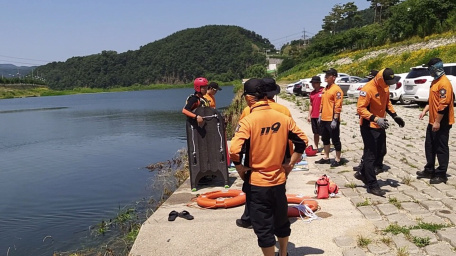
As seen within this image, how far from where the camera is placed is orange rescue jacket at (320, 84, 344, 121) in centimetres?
832

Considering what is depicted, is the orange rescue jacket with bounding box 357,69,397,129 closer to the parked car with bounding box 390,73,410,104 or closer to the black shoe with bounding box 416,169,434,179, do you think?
the black shoe with bounding box 416,169,434,179

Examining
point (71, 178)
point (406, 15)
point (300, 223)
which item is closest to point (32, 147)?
point (71, 178)

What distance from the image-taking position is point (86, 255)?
6.38m

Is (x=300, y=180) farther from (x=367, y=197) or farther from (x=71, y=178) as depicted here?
(x=71, y=178)

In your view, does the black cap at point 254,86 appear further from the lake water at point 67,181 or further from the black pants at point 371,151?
the lake water at point 67,181

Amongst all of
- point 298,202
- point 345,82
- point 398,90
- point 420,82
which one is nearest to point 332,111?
point 298,202

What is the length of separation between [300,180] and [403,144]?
400cm

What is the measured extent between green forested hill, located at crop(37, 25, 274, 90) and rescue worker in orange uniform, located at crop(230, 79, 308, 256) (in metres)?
160

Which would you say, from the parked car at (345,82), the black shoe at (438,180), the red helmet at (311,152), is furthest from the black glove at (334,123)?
the parked car at (345,82)

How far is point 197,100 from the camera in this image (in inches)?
294

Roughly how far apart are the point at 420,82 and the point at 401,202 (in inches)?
492

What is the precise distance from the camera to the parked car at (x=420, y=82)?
16.4 m

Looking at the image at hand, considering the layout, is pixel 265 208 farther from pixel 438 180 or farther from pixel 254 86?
pixel 438 180

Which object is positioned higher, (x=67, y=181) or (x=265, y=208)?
(x=265, y=208)
